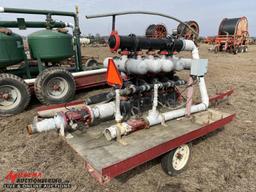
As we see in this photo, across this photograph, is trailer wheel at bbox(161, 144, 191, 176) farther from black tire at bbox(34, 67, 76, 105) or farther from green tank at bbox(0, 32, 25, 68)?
green tank at bbox(0, 32, 25, 68)

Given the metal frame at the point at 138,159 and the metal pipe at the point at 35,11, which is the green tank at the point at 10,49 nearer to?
the metal pipe at the point at 35,11

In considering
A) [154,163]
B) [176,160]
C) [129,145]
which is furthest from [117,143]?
[176,160]

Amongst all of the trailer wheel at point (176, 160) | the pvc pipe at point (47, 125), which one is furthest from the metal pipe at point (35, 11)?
the trailer wheel at point (176, 160)

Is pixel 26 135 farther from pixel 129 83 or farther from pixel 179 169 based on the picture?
pixel 179 169

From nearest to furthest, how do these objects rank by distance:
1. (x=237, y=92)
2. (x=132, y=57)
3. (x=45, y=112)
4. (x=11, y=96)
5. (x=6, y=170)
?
(x=6, y=170)
(x=132, y=57)
(x=45, y=112)
(x=11, y=96)
(x=237, y=92)

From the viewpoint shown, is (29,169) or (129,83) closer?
(29,169)

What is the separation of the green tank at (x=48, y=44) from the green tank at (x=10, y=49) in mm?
342

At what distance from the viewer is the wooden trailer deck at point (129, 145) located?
7.90 feet

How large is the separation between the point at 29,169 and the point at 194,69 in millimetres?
3151

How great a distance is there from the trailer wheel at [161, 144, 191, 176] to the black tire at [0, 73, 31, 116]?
3.77 meters

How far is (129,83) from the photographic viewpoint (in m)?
3.74

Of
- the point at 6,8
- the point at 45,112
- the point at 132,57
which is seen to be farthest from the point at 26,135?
the point at 6,8

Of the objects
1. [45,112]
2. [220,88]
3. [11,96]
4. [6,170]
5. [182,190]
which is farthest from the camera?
[220,88]

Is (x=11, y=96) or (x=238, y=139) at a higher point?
(x=11, y=96)
